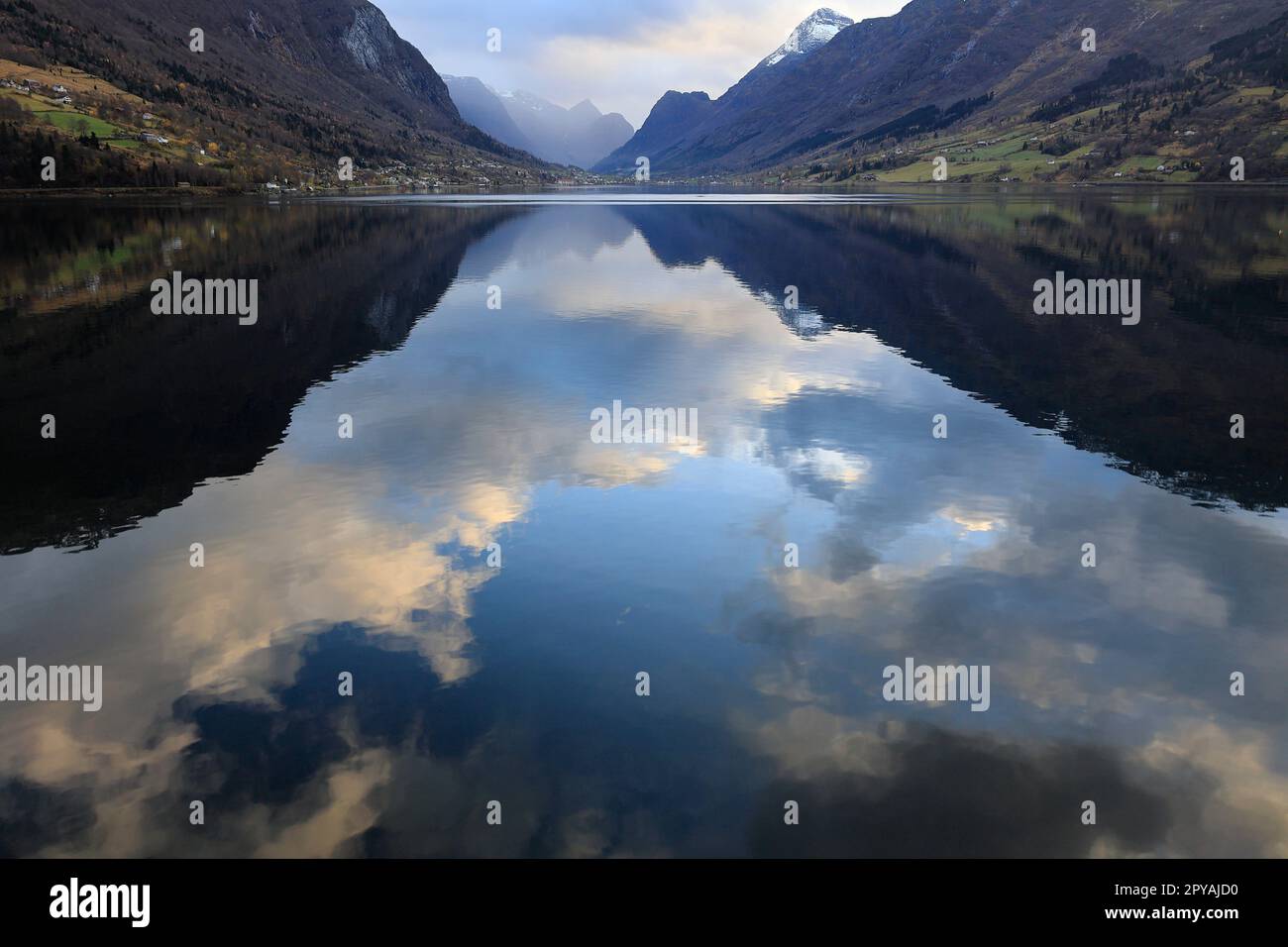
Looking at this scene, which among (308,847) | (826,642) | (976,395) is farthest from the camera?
(976,395)

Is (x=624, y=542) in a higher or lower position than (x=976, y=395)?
lower

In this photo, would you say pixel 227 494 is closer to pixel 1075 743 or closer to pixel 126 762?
pixel 126 762

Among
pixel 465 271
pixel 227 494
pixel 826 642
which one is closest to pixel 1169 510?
pixel 826 642

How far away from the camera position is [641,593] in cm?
1923

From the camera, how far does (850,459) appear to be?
29.3 meters

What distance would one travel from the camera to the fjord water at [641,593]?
41.3ft

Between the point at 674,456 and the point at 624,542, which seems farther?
the point at 674,456

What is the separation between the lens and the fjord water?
41.3 feet

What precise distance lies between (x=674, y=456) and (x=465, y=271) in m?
61.8
